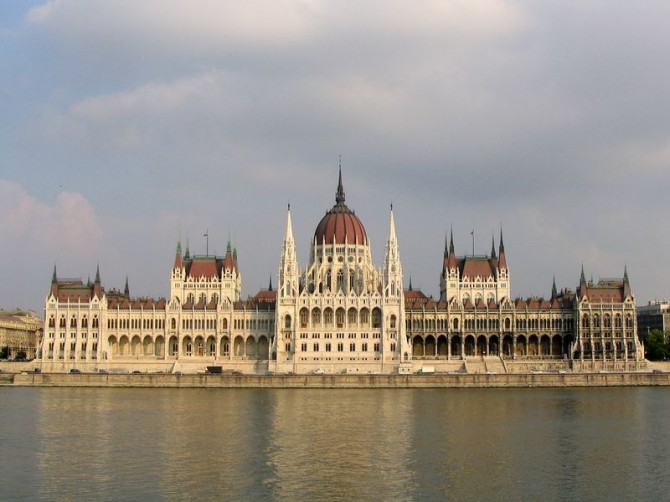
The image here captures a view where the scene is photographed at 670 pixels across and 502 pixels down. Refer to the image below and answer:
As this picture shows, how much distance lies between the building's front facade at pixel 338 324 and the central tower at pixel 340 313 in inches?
6.0

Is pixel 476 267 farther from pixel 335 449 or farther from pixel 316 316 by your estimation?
pixel 335 449

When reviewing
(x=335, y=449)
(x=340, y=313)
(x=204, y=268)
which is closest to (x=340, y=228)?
(x=340, y=313)

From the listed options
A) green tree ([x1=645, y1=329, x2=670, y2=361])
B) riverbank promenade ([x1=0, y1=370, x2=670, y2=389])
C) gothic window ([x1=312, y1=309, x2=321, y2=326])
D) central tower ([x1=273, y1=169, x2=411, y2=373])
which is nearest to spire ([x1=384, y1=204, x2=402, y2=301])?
central tower ([x1=273, y1=169, x2=411, y2=373])

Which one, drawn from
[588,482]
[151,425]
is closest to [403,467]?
[588,482]

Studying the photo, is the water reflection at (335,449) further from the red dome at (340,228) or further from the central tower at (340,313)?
the red dome at (340,228)

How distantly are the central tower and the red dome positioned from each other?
134 centimetres

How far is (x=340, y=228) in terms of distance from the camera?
15462 centimetres

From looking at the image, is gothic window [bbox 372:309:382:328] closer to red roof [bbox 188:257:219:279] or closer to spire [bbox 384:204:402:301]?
spire [bbox 384:204:402:301]

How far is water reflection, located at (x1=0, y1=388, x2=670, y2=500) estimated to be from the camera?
5156 cm

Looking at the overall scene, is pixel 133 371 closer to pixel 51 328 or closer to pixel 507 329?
pixel 51 328

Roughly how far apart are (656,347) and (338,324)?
50.8m

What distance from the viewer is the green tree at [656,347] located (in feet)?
500

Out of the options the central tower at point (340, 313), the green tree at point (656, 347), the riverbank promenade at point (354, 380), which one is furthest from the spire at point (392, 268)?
the green tree at point (656, 347)

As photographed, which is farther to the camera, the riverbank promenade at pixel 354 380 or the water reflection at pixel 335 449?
the riverbank promenade at pixel 354 380
